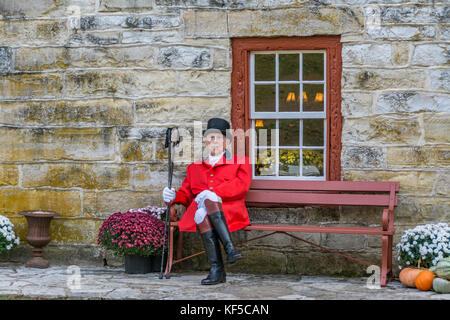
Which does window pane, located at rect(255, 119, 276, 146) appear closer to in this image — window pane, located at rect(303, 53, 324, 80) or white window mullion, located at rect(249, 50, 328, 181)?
white window mullion, located at rect(249, 50, 328, 181)

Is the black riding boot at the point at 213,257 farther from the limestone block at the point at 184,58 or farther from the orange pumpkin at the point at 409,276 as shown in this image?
the limestone block at the point at 184,58

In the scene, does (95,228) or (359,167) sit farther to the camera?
(95,228)

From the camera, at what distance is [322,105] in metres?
7.33

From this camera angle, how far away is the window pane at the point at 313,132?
24.1 feet

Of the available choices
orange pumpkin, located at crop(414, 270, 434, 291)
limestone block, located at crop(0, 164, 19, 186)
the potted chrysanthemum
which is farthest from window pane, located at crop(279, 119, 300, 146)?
limestone block, located at crop(0, 164, 19, 186)

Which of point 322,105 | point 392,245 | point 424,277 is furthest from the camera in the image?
point 322,105

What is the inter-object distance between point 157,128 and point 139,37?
0.99 metres

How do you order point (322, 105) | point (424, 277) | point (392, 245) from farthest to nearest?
point (322, 105)
point (392, 245)
point (424, 277)

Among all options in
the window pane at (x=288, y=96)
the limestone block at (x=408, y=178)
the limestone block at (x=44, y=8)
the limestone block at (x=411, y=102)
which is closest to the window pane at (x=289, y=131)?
the window pane at (x=288, y=96)

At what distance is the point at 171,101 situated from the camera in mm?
7414

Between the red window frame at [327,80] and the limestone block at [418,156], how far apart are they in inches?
21.3

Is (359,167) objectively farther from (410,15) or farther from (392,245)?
(410,15)

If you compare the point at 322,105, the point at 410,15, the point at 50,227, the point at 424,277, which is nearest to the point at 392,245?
the point at 424,277

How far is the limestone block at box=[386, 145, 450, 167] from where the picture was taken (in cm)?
695
